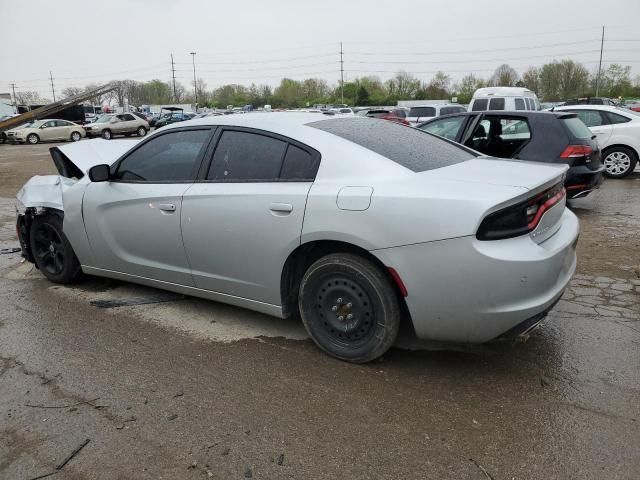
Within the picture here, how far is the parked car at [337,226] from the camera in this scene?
109 inches

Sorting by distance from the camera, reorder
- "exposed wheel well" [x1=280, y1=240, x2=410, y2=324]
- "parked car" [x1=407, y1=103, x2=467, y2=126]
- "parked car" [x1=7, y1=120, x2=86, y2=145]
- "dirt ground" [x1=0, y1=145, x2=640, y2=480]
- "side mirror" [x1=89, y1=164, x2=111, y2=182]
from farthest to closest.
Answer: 1. "parked car" [x1=7, y1=120, x2=86, y2=145]
2. "parked car" [x1=407, y1=103, x2=467, y2=126]
3. "side mirror" [x1=89, y1=164, x2=111, y2=182]
4. "exposed wheel well" [x1=280, y1=240, x2=410, y2=324]
5. "dirt ground" [x1=0, y1=145, x2=640, y2=480]

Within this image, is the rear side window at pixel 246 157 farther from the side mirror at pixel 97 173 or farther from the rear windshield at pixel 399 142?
the side mirror at pixel 97 173

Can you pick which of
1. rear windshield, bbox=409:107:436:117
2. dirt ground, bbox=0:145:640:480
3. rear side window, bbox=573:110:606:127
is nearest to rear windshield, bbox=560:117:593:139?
dirt ground, bbox=0:145:640:480

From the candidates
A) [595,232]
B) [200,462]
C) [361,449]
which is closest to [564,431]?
[361,449]

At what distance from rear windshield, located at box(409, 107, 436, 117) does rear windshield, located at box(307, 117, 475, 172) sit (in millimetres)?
19321

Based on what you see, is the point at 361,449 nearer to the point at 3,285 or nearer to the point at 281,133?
the point at 281,133

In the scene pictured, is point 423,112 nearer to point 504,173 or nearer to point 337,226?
point 504,173

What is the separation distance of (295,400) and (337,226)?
3.36 feet

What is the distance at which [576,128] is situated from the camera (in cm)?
711

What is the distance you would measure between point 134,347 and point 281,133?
5.97ft

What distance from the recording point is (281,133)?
352 centimetres

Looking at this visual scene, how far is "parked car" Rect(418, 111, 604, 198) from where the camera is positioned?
6832 millimetres

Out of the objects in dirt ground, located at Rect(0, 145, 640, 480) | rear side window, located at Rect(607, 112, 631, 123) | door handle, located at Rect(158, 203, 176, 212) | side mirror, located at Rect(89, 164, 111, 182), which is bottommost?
dirt ground, located at Rect(0, 145, 640, 480)

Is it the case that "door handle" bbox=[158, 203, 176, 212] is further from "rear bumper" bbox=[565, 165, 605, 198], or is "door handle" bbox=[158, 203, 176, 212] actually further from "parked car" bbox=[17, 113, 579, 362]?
"rear bumper" bbox=[565, 165, 605, 198]
